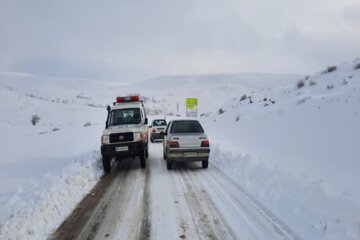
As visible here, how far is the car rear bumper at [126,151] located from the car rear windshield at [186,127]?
5.34 ft

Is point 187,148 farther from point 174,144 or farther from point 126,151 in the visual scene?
point 126,151

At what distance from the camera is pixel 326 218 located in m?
5.27

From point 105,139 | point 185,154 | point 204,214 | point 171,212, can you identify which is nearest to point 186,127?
point 185,154

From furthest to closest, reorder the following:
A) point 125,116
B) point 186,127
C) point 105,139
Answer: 1. point 125,116
2. point 186,127
3. point 105,139

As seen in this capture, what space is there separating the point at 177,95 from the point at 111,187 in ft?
375

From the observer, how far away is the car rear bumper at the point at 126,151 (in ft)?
35.4

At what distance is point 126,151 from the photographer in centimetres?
1088

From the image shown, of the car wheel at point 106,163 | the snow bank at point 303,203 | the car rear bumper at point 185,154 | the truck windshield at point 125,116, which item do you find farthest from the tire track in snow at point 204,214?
the truck windshield at point 125,116

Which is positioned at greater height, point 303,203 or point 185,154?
point 185,154

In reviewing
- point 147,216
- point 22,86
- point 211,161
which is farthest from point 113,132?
point 22,86

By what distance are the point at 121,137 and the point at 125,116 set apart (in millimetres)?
1839

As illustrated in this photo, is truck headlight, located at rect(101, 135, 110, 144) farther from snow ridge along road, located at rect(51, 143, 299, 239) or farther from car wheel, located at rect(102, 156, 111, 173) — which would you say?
snow ridge along road, located at rect(51, 143, 299, 239)

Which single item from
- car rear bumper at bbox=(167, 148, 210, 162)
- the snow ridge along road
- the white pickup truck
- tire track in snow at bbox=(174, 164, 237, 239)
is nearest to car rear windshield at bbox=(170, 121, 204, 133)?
car rear bumper at bbox=(167, 148, 210, 162)

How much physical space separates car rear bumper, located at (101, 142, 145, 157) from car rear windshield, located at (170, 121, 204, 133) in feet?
5.34
